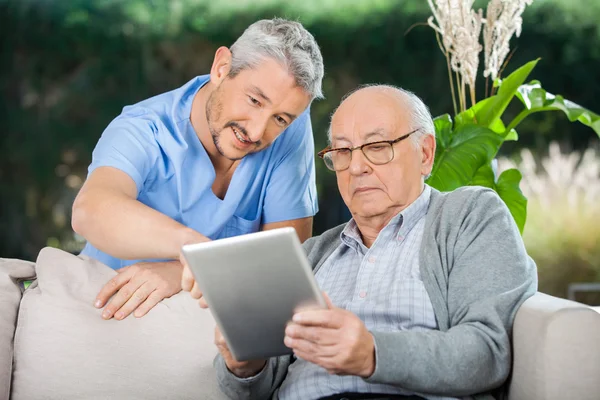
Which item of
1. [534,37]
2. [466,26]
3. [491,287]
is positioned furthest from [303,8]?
[491,287]

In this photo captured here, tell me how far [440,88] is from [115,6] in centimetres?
211

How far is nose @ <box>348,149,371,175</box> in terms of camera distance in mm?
1631

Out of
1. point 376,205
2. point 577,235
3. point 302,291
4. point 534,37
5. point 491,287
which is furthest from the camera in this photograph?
point 534,37

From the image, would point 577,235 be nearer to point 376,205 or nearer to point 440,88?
point 440,88

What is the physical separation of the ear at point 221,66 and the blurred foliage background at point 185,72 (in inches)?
88.4

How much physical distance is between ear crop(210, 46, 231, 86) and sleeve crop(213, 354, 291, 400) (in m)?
0.90

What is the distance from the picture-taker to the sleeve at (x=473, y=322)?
1.25 m

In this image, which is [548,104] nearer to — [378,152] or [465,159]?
[465,159]

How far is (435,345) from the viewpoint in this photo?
A: 1272 millimetres

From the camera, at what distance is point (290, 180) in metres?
2.25

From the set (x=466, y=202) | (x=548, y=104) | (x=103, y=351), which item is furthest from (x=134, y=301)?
(x=548, y=104)

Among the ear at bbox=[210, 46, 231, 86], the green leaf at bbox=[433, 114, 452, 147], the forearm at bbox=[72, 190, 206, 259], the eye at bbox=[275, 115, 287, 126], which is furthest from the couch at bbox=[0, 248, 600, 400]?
the green leaf at bbox=[433, 114, 452, 147]

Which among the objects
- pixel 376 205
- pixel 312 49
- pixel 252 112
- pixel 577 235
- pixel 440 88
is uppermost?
pixel 312 49

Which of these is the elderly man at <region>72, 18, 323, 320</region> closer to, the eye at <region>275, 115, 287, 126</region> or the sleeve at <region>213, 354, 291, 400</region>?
the eye at <region>275, 115, 287, 126</region>
